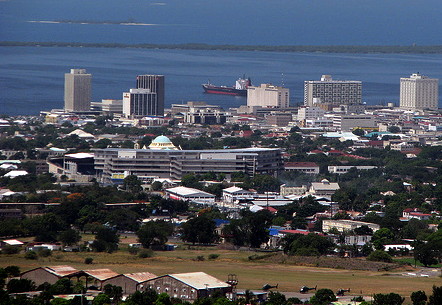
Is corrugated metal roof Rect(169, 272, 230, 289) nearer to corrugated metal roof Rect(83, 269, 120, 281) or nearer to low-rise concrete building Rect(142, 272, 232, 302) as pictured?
low-rise concrete building Rect(142, 272, 232, 302)

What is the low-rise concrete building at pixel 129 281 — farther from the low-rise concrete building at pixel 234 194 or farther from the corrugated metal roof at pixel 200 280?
the low-rise concrete building at pixel 234 194

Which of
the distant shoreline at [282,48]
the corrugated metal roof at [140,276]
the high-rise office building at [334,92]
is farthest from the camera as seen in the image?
the distant shoreline at [282,48]

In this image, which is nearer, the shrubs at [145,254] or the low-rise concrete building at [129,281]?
the low-rise concrete building at [129,281]

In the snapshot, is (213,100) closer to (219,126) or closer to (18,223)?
(219,126)

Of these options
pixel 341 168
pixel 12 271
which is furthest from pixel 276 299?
pixel 341 168

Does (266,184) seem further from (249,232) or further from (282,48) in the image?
(282,48)

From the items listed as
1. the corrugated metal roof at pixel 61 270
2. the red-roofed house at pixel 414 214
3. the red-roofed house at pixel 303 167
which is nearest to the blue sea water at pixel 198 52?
the red-roofed house at pixel 303 167
